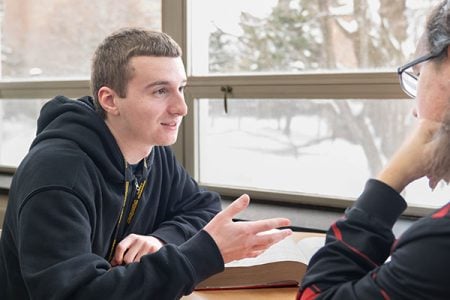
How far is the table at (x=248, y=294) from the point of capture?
123cm

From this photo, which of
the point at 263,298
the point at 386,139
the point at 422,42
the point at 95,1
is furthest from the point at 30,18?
the point at 422,42

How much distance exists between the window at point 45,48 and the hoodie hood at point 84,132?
1.18 m

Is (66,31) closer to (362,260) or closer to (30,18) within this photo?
(30,18)

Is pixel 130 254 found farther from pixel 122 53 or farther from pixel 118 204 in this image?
pixel 122 53

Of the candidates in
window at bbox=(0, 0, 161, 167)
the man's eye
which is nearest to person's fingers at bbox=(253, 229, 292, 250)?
the man's eye

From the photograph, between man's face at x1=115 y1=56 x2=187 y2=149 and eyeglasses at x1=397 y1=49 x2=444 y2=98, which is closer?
eyeglasses at x1=397 y1=49 x2=444 y2=98


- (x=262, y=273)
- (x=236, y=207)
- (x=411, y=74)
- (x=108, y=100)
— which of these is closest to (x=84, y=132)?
(x=108, y=100)

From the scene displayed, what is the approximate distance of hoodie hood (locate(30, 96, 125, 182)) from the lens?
123cm

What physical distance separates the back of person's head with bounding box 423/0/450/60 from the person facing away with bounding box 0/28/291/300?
1.39 feet

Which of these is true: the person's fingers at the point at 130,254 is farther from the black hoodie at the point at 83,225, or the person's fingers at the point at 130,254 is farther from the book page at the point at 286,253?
the book page at the point at 286,253

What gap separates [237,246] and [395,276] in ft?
1.36

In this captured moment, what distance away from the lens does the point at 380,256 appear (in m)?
0.82

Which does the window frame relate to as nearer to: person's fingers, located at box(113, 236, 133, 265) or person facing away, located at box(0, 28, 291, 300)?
person facing away, located at box(0, 28, 291, 300)

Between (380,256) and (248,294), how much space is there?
486 millimetres
